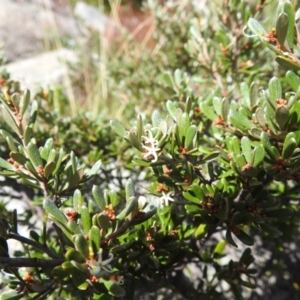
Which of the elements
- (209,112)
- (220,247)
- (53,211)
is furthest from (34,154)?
(220,247)

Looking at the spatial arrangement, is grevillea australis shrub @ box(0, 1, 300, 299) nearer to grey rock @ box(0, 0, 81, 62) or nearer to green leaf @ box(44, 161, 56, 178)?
green leaf @ box(44, 161, 56, 178)

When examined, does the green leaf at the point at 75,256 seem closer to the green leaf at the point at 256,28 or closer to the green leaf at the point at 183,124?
the green leaf at the point at 183,124

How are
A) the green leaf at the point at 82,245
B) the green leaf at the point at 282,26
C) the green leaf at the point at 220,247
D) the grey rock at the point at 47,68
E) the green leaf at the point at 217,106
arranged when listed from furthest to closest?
the grey rock at the point at 47,68
the green leaf at the point at 220,247
the green leaf at the point at 217,106
the green leaf at the point at 282,26
the green leaf at the point at 82,245

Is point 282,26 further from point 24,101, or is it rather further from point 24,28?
point 24,28

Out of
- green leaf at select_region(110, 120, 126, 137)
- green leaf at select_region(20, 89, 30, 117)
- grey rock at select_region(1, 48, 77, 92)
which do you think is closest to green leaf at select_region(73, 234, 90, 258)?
green leaf at select_region(110, 120, 126, 137)

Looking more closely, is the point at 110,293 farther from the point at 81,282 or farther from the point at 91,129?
the point at 91,129

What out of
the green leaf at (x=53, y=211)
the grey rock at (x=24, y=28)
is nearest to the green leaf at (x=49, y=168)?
the green leaf at (x=53, y=211)
